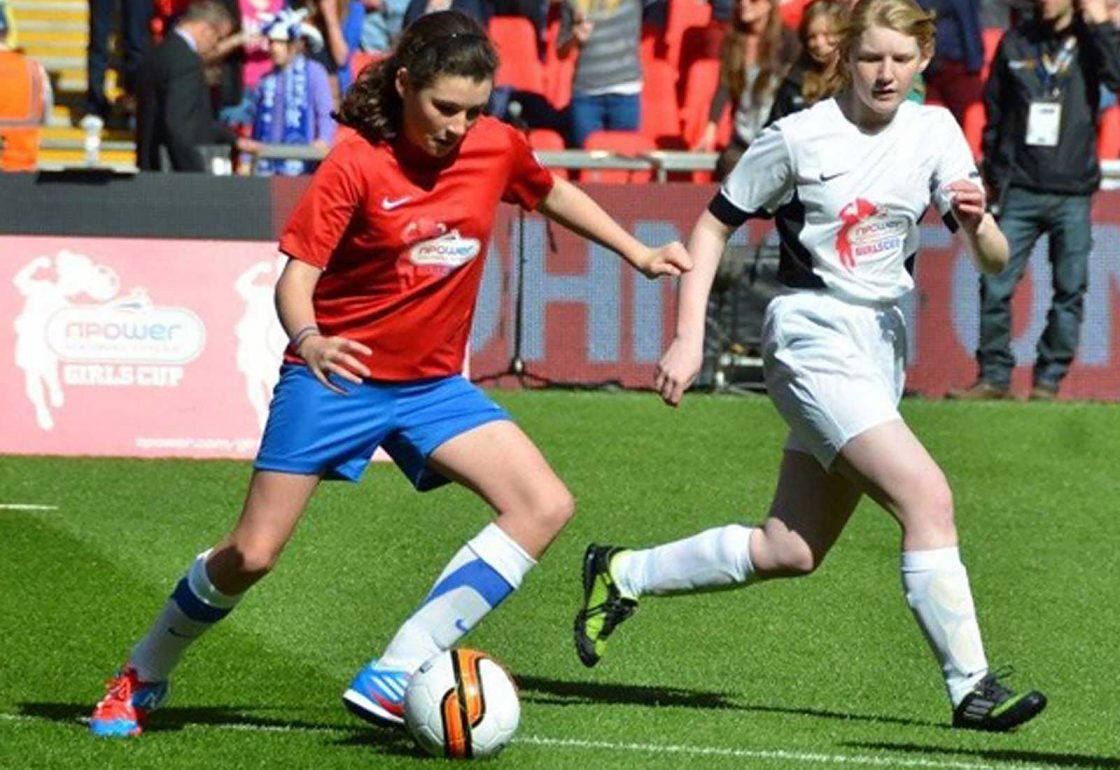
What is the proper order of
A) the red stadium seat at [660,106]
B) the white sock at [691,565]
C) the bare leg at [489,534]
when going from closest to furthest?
the bare leg at [489,534], the white sock at [691,565], the red stadium seat at [660,106]

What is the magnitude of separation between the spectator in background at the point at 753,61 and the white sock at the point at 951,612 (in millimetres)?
9275

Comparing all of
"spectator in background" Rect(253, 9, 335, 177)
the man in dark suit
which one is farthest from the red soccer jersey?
"spectator in background" Rect(253, 9, 335, 177)

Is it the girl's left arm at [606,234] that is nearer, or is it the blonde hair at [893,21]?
the girl's left arm at [606,234]

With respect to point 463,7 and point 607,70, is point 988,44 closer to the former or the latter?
point 607,70

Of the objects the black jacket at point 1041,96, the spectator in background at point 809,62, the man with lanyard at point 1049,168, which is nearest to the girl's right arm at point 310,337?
the spectator in background at point 809,62

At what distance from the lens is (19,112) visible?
17.2m

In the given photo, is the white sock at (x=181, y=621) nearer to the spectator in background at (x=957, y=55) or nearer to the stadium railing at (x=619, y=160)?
the stadium railing at (x=619, y=160)

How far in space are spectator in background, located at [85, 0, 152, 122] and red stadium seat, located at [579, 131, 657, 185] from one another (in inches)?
130

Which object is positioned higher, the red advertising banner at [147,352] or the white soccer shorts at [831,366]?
the white soccer shorts at [831,366]

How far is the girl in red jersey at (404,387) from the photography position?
695 cm

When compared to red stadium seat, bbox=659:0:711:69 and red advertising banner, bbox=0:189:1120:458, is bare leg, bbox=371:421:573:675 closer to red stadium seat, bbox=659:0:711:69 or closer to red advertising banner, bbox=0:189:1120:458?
red advertising banner, bbox=0:189:1120:458

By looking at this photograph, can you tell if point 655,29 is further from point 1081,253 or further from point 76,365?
point 76,365

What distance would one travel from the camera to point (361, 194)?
6902 mm

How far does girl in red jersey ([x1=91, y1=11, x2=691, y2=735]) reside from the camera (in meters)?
6.95
